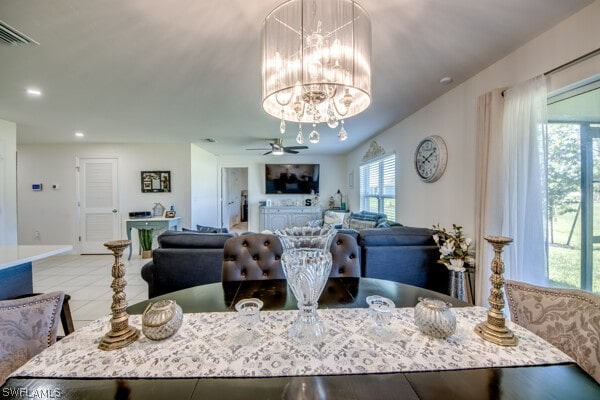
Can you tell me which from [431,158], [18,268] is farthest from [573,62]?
[18,268]

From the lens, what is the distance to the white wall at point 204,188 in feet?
17.4

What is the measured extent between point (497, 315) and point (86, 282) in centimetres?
464

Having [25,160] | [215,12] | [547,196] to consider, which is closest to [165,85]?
[215,12]

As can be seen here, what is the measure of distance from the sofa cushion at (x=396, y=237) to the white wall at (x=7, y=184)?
496 centimetres

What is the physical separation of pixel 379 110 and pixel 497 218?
191 cm

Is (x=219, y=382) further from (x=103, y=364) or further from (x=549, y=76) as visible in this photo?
(x=549, y=76)

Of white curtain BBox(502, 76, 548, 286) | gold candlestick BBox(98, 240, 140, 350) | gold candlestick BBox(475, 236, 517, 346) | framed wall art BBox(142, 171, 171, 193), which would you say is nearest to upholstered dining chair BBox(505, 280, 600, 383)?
gold candlestick BBox(475, 236, 517, 346)

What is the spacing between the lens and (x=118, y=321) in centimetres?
81

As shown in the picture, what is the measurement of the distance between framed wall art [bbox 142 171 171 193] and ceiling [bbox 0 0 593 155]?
177cm

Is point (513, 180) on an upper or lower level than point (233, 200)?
upper

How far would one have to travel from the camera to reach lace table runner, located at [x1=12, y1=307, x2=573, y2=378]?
0.68 meters

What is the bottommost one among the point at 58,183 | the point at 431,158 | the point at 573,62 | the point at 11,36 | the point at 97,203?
the point at 97,203

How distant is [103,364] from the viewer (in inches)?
27.6

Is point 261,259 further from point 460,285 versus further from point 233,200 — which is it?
point 233,200
